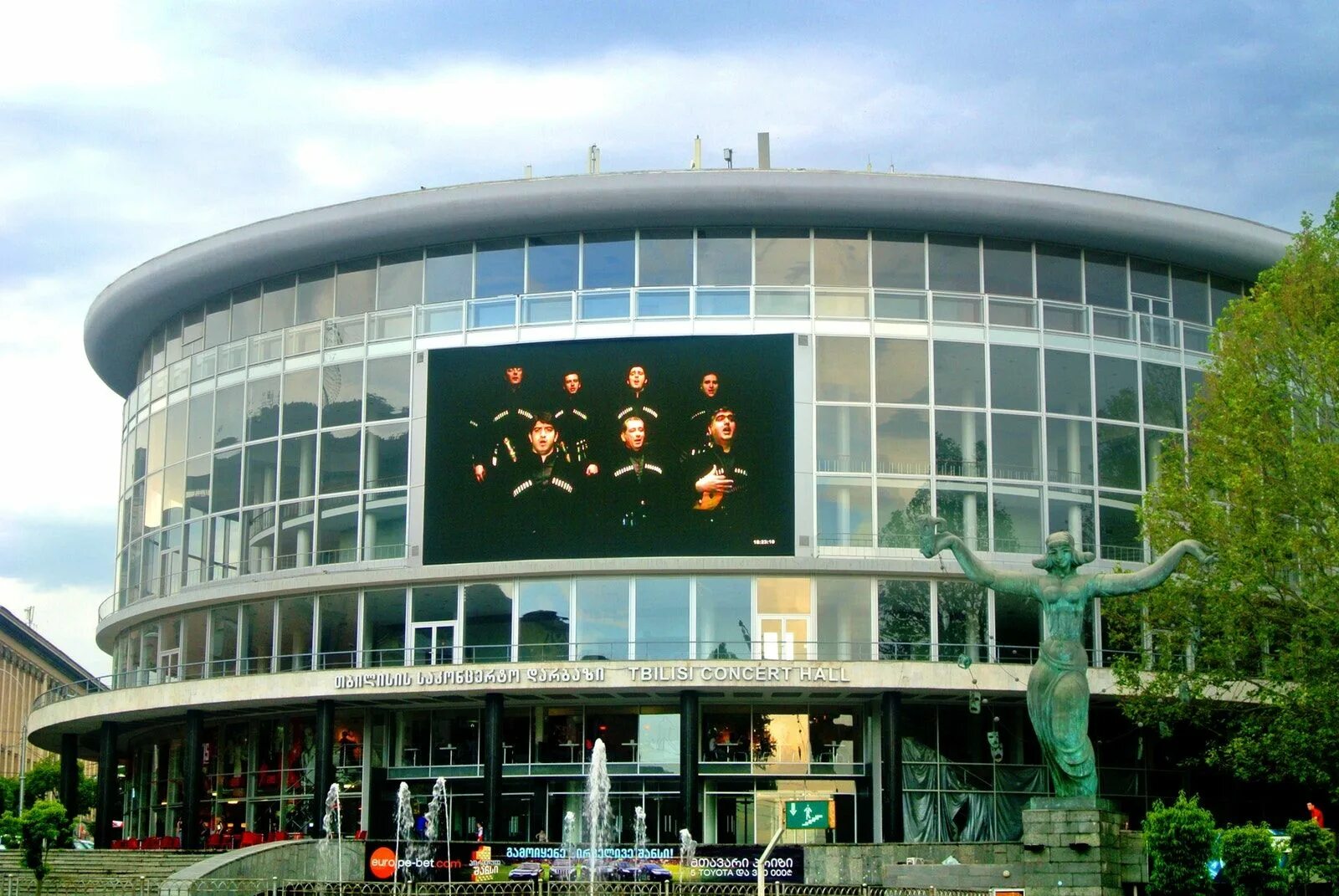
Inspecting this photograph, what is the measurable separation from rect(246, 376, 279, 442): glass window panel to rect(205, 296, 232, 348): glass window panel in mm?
2728

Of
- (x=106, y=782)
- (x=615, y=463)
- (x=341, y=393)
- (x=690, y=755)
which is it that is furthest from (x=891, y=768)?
(x=106, y=782)

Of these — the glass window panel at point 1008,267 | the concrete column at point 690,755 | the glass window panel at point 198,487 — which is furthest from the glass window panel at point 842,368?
the glass window panel at point 198,487

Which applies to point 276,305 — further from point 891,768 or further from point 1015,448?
point 891,768

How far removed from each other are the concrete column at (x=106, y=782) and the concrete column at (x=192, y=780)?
335 cm

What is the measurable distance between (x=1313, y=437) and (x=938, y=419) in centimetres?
1419

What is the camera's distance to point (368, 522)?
54.3 meters

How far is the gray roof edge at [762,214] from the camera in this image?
52906 millimetres

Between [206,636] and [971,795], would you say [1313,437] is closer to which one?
[971,795]

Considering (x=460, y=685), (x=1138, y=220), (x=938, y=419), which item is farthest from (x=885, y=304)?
(x=460, y=685)

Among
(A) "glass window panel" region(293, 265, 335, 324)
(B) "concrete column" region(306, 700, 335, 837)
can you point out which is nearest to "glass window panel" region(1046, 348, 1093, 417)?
(A) "glass window panel" region(293, 265, 335, 324)

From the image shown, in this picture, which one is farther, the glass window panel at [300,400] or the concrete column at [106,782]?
the concrete column at [106,782]

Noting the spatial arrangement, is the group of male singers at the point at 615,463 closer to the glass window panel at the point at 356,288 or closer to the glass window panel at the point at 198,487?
the glass window panel at the point at 356,288

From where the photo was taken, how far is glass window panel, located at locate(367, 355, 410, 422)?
54.6 m

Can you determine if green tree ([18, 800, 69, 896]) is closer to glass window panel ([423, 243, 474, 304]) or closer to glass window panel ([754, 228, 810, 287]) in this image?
glass window panel ([423, 243, 474, 304])
